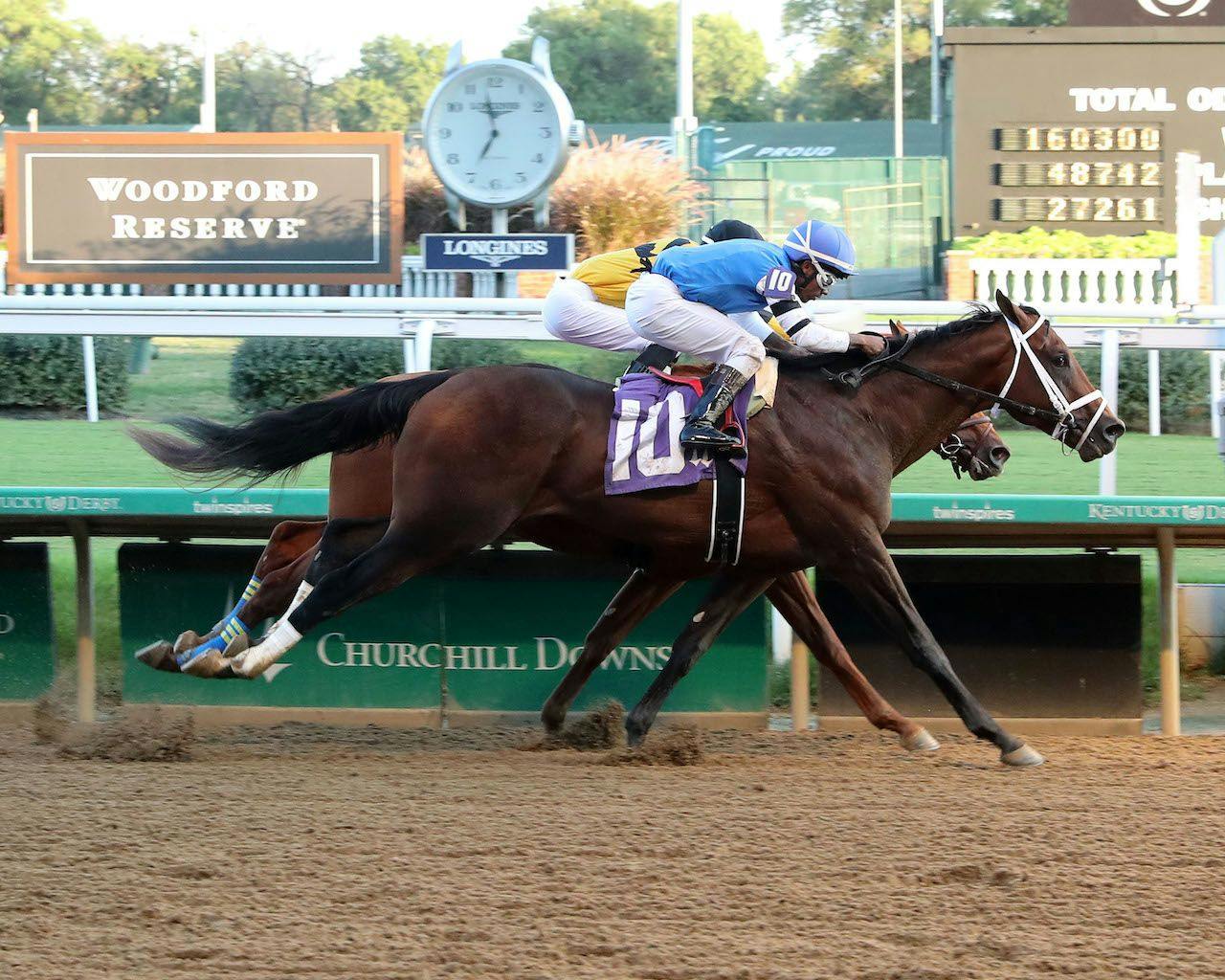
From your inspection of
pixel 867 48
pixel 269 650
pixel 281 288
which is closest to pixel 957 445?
pixel 269 650

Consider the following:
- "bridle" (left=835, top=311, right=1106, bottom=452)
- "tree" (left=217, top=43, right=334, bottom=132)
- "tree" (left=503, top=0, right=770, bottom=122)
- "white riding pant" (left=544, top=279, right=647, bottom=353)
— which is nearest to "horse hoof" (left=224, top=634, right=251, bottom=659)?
"white riding pant" (left=544, top=279, right=647, bottom=353)

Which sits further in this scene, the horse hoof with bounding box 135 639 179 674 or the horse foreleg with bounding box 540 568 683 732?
the horse foreleg with bounding box 540 568 683 732

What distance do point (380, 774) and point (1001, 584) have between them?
2.59 m

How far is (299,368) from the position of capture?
11500 mm

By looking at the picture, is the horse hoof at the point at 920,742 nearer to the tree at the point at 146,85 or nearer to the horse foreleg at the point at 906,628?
the horse foreleg at the point at 906,628

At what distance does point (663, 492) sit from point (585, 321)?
82cm

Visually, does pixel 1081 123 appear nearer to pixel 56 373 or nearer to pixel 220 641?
pixel 56 373

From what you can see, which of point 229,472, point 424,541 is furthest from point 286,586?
point 424,541

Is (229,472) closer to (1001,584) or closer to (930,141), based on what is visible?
(1001,584)

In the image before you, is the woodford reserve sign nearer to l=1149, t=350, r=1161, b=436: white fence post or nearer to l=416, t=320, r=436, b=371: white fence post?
l=1149, t=350, r=1161, b=436: white fence post

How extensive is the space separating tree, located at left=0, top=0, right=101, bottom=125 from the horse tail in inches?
1797

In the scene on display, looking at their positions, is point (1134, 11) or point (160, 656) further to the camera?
point (1134, 11)

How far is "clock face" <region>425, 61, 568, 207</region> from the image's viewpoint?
1205 centimetres

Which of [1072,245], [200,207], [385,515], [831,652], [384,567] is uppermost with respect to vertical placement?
[200,207]
